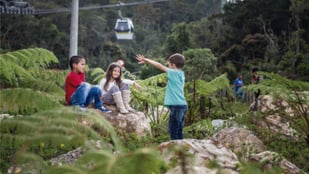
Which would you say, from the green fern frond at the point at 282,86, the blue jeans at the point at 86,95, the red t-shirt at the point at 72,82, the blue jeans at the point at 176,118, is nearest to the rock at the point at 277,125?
the green fern frond at the point at 282,86

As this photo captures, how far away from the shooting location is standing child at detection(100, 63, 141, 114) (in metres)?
7.00

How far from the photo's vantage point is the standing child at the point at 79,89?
6.23 meters

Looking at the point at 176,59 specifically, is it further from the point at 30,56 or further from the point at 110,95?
the point at 30,56

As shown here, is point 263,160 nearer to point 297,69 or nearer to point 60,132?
point 60,132

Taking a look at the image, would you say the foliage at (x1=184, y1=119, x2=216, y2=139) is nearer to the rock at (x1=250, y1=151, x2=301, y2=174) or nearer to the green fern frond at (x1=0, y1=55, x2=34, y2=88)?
the rock at (x1=250, y1=151, x2=301, y2=174)

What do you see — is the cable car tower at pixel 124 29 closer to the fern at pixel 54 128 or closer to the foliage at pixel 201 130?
the foliage at pixel 201 130

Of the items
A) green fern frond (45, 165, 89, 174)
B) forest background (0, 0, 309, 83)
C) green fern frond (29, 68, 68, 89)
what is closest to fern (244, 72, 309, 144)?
green fern frond (29, 68, 68, 89)

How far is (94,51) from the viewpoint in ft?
122

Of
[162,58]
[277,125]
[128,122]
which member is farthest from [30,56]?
[162,58]

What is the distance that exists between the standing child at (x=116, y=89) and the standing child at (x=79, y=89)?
30 cm

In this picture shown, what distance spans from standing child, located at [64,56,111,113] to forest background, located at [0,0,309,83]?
954cm

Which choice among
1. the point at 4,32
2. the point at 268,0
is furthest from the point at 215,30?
the point at 4,32

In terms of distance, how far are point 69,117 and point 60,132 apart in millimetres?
69

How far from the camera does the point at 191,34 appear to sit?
29984mm
